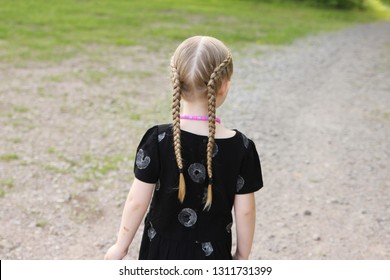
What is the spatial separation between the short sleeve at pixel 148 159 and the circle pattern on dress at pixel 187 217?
19cm

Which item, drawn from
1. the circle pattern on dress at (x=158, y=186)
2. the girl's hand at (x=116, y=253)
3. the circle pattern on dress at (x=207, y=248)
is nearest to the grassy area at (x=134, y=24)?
the girl's hand at (x=116, y=253)

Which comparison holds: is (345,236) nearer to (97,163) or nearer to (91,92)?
(97,163)

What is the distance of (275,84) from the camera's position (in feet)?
28.1

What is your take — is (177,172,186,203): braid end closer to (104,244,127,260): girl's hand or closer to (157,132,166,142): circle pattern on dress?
(157,132,166,142): circle pattern on dress

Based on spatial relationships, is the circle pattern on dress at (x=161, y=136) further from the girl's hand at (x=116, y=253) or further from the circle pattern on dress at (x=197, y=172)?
the girl's hand at (x=116, y=253)

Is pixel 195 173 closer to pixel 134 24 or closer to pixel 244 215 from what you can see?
pixel 244 215

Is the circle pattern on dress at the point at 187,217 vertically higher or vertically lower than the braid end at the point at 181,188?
lower

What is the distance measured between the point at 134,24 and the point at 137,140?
701cm

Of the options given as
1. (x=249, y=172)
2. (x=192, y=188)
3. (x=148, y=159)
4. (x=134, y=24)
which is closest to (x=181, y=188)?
(x=192, y=188)

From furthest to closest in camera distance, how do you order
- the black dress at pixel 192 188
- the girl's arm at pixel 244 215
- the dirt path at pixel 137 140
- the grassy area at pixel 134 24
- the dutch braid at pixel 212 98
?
the grassy area at pixel 134 24 < the dirt path at pixel 137 140 < the girl's arm at pixel 244 215 < the black dress at pixel 192 188 < the dutch braid at pixel 212 98

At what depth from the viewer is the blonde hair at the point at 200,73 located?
214 centimetres

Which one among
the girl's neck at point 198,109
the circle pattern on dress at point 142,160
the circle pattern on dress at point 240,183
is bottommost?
the circle pattern on dress at point 240,183

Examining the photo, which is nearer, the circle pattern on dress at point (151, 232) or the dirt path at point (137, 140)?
the circle pattern on dress at point (151, 232)

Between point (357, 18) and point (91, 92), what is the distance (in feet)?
42.1
